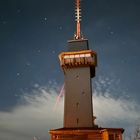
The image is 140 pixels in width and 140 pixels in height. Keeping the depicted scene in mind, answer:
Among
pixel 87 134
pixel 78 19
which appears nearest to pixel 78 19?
pixel 78 19

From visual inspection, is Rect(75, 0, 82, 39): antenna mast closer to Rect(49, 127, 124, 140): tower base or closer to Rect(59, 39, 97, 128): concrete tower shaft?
Rect(59, 39, 97, 128): concrete tower shaft

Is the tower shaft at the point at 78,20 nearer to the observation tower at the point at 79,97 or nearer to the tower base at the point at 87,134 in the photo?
the observation tower at the point at 79,97

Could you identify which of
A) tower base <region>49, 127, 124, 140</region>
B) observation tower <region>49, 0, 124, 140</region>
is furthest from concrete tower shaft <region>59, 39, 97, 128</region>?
tower base <region>49, 127, 124, 140</region>

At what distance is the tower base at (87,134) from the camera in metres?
39.9

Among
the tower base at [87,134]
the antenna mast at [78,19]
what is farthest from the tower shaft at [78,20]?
the tower base at [87,134]

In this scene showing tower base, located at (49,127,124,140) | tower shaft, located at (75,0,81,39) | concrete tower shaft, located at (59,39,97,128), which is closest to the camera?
tower base, located at (49,127,124,140)

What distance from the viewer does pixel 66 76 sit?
49.1 meters

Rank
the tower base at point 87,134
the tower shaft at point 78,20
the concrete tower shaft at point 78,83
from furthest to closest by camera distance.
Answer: the tower shaft at point 78,20, the concrete tower shaft at point 78,83, the tower base at point 87,134

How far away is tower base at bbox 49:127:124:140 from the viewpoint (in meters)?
39.9

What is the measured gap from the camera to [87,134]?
4031cm

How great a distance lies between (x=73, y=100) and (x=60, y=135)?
7.55 m

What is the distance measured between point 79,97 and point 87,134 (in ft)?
26.4

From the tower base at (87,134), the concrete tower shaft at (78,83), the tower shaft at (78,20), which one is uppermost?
the tower shaft at (78,20)

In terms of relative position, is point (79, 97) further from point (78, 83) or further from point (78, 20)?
point (78, 20)
